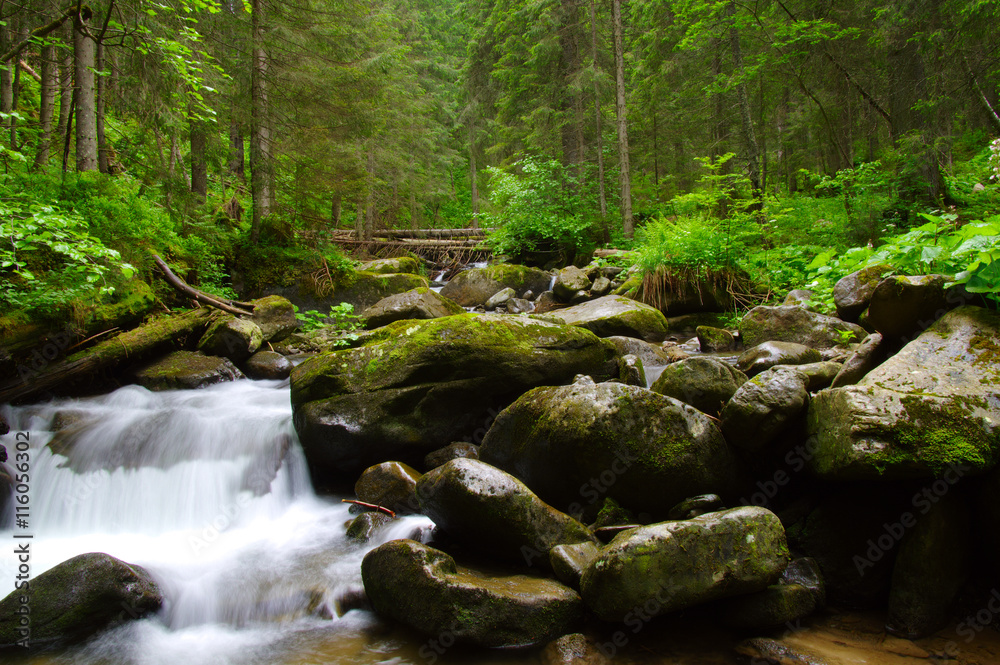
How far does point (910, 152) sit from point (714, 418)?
969 cm

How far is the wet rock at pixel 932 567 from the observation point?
265 centimetres

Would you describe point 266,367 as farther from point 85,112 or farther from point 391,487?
point 85,112

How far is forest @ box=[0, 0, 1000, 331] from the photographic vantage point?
20.4 ft

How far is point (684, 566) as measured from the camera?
273cm

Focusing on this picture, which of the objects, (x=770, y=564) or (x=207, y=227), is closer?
(x=770, y=564)

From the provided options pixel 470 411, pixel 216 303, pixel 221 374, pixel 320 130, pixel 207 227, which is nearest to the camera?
pixel 470 411

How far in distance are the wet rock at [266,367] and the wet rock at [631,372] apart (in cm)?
527

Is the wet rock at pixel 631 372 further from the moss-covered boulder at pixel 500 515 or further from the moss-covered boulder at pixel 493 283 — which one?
the moss-covered boulder at pixel 493 283

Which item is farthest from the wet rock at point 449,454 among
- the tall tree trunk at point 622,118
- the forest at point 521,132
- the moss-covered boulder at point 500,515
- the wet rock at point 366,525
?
the tall tree trunk at point 622,118

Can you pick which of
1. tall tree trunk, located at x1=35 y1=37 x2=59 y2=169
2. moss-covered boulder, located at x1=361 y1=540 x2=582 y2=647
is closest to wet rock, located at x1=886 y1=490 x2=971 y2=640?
moss-covered boulder, located at x1=361 y1=540 x2=582 y2=647

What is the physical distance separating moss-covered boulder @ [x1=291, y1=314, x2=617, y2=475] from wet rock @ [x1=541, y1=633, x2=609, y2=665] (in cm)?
276

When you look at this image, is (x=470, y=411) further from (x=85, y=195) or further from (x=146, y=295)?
(x=85, y=195)

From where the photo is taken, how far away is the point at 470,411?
18.1 ft

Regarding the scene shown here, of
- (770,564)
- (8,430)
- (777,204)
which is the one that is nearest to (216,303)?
(8,430)
